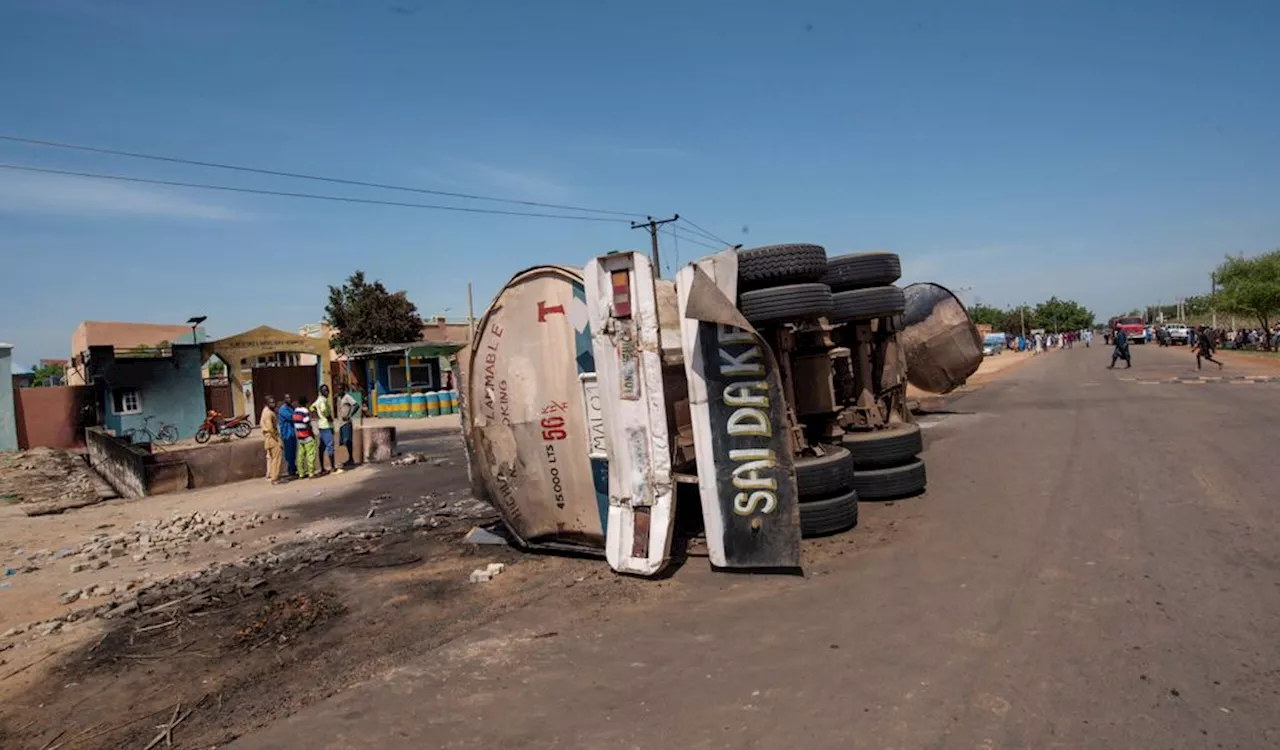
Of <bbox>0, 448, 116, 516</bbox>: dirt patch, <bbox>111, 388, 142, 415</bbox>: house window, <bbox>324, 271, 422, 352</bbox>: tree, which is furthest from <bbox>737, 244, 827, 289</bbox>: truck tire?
<bbox>324, 271, 422, 352</bbox>: tree

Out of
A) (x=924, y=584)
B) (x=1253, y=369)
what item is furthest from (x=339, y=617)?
(x=1253, y=369)

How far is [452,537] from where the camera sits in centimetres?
759

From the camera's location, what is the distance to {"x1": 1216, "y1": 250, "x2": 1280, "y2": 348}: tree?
49500 millimetres

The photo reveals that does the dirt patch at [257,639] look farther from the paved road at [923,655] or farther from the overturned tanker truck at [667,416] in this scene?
the overturned tanker truck at [667,416]

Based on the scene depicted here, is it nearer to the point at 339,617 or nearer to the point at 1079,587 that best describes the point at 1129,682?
the point at 1079,587

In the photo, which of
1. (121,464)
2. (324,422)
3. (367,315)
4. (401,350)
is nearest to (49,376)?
(367,315)

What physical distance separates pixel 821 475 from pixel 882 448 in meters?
1.65

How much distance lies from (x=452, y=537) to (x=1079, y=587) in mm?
5667

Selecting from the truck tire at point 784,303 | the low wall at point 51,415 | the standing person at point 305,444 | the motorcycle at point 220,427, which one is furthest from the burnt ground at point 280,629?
the low wall at point 51,415

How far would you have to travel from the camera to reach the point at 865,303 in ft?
27.2

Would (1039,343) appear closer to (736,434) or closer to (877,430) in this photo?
(877,430)

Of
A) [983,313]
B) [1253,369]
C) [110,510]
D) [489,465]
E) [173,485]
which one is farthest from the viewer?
[983,313]

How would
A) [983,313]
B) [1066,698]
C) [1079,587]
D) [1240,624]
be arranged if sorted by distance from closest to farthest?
[1066,698]
[1240,624]
[1079,587]
[983,313]

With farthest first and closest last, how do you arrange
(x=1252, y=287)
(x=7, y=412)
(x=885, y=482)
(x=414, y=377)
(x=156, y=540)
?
(x=1252, y=287)
(x=414, y=377)
(x=7, y=412)
(x=156, y=540)
(x=885, y=482)
